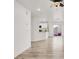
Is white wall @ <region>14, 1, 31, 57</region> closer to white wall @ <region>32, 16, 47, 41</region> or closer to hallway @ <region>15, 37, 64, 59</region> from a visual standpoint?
hallway @ <region>15, 37, 64, 59</region>

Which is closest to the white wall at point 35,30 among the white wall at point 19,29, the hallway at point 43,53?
the hallway at point 43,53

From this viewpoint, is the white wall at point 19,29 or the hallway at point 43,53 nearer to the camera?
the white wall at point 19,29

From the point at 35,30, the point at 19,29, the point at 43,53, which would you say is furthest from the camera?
the point at 35,30

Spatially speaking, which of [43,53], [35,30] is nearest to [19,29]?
[43,53]

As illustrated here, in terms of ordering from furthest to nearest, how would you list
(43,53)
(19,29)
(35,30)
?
(35,30), (43,53), (19,29)

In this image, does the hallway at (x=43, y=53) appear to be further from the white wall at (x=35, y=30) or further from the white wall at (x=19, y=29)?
the white wall at (x=35, y=30)

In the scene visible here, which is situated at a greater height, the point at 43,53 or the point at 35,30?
the point at 35,30

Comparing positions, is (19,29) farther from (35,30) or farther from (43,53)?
(35,30)

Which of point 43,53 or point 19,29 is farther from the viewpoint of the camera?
point 43,53

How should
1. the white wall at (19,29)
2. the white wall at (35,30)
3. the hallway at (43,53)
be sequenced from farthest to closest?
Result: the white wall at (35,30) → the hallway at (43,53) → the white wall at (19,29)

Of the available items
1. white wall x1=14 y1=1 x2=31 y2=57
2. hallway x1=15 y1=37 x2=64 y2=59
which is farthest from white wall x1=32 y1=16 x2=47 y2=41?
white wall x1=14 y1=1 x2=31 y2=57
